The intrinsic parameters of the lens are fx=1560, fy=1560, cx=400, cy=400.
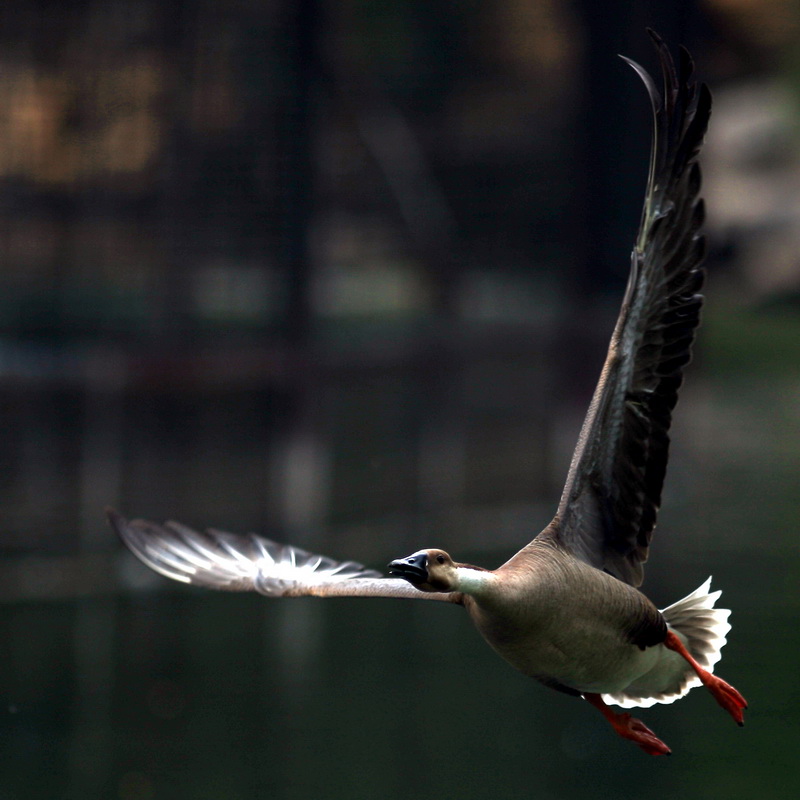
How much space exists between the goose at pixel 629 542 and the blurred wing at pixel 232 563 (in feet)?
0.14

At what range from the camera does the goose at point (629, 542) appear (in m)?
4.15

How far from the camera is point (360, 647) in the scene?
1375 centimetres

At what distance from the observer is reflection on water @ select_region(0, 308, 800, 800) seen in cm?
1103

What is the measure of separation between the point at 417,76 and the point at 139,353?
14.7 feet

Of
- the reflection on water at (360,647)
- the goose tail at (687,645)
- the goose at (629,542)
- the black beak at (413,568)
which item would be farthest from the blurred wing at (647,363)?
the reflection on water at (360,647)

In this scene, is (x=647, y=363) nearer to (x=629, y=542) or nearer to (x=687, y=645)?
(x=629, y=542)

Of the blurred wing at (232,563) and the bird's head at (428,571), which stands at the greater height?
the bird's head at (428,571)

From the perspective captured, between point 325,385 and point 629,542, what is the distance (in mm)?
10876

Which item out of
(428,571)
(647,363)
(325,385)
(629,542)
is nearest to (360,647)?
(325,385)

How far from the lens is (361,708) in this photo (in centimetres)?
1204

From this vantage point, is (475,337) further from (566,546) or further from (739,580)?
(566,546)

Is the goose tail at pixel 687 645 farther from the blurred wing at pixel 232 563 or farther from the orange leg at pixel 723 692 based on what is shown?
the blurred wing at pixel 232 563

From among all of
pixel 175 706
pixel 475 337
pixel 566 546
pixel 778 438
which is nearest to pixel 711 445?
pixel 778 438

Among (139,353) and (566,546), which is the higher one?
(566,546)
